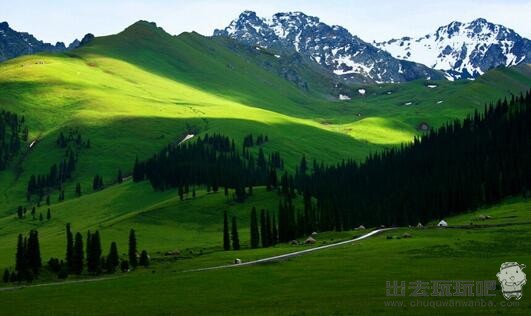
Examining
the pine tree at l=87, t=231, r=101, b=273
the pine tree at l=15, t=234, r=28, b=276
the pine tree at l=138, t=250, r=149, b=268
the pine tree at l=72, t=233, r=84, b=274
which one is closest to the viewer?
the pine tree at l=15, t=234, r=28, b=276

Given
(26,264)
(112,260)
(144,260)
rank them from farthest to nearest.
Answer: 1. (144,260)
2. (112,260)
3. (26,264)

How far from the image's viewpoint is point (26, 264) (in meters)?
128

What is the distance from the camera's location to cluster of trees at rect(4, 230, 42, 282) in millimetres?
122312

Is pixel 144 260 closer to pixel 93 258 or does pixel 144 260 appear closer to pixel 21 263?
pixel 93 258

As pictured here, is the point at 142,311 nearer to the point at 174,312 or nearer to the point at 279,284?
the point at 174,312

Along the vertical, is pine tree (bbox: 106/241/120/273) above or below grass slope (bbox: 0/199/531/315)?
below

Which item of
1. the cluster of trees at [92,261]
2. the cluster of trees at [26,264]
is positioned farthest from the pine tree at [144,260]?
the cluster of trees at [26,264]

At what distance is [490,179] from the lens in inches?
7653

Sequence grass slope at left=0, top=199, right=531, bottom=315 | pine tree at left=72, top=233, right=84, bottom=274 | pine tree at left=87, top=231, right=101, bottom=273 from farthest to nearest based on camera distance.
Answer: pine tree at left=87, top=231, right=101, bottom=273 < pine tree at left=72, top=233, right=84, bottom=274 < grass slope at left=0, top=199, right=531, bottom=315

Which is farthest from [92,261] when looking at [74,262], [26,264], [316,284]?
[316,284]

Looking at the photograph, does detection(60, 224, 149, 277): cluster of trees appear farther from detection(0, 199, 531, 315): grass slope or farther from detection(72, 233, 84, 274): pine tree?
detection(0, 199, 531, 315): grass slope

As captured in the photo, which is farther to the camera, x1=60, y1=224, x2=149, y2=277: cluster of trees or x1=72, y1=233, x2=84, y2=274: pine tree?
x1=60, y1=224, x2=149, y2=277: cluster of trees

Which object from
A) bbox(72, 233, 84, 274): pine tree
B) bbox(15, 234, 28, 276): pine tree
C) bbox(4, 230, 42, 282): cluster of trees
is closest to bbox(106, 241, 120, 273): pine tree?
bbox(72, 233, 84, 274): pine tree

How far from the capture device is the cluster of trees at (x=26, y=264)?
12231cm
